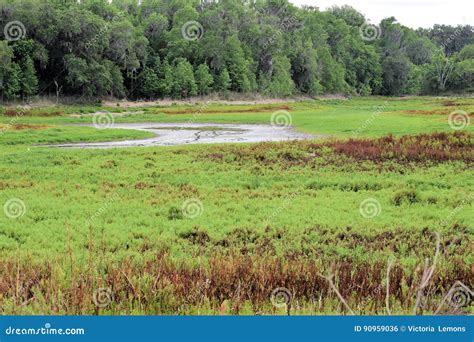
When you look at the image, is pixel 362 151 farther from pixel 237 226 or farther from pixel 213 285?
pixel 213 285

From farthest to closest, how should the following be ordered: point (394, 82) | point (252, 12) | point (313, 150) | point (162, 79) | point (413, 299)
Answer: point (394, 82), point (252, 12), point (162, 79), point (313, 150), point (413, 299)

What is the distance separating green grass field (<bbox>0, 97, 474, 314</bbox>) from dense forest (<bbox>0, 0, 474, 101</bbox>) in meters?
55.9

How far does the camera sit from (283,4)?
138m

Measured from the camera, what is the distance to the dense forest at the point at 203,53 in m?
79.7

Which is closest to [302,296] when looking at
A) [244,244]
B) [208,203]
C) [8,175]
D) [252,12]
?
[244,244]

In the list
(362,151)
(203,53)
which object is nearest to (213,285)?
(362,151)

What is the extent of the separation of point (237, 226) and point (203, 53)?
97.8 metres

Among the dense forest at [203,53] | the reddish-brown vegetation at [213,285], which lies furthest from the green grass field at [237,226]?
the dense forest at [203,53]

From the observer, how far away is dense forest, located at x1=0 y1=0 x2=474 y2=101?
79.7 m

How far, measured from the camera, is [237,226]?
43.0 ft

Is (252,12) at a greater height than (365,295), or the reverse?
(252,12)

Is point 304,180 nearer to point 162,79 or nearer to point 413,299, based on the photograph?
point 413,299

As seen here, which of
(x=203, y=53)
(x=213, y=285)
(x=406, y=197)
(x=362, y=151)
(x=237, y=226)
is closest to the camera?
(x=213, y=285)

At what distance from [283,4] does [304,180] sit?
127 meters
